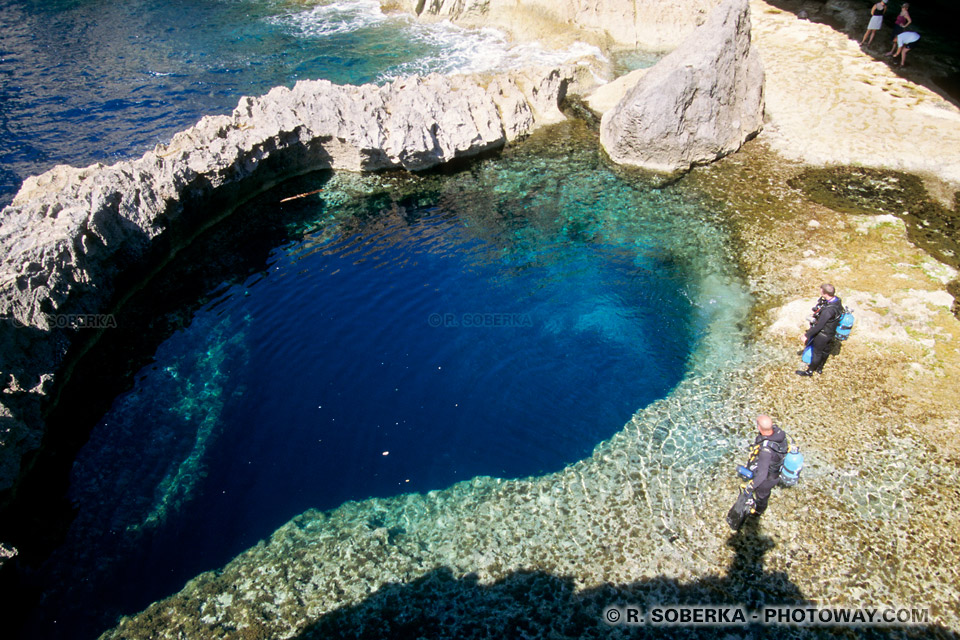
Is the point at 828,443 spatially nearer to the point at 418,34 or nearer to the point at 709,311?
the point at 709,311

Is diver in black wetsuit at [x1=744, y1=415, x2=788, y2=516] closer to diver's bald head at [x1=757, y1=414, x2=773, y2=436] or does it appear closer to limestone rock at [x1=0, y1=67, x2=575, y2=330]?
diver's bald head at [x1=757, y1=414, x2=773, y2=436]

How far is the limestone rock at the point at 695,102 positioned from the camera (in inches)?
699

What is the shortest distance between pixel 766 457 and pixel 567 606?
13.1 feet

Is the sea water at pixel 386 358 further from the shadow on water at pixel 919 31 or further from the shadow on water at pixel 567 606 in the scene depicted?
the shadow on water at pixel 919 31

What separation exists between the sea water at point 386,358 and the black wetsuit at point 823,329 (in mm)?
2424

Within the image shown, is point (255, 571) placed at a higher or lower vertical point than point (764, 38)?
lower

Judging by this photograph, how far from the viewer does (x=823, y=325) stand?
10.8 metres

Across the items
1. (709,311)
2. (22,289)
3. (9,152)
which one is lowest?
(709,311)

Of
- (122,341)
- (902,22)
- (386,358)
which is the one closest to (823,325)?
(386,358)

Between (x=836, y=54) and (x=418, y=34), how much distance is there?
69.7 ft

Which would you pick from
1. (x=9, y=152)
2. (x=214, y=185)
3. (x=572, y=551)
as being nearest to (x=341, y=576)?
(x=572, y=551)

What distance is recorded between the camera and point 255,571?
9.66 meters

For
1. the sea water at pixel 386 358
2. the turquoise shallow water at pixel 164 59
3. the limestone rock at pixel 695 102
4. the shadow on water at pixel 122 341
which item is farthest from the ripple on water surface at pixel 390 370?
the turquoise shallow water at pixel 164 59

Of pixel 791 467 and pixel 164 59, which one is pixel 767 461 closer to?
pixel 791 467
